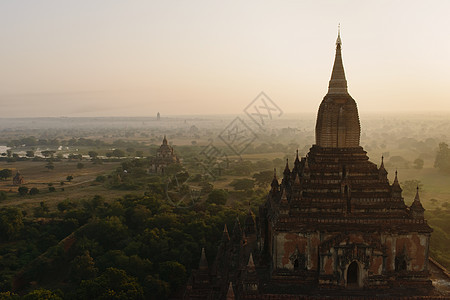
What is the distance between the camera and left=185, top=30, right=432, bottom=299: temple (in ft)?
58.1

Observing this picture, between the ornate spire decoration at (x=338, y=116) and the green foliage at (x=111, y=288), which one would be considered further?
the green foliage at (x=111, y=288)

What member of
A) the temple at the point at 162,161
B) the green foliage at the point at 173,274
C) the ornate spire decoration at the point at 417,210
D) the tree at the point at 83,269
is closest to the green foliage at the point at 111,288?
the green foliage at the point at 173,274

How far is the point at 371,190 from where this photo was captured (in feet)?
62.8

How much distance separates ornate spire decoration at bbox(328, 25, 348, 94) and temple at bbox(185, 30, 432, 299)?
4.17ft

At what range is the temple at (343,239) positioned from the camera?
697 inches

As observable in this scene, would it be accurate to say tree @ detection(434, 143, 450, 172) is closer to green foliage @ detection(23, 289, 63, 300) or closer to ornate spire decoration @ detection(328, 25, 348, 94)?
ornate spire decoration @ detection(328, 25, 348, 94)

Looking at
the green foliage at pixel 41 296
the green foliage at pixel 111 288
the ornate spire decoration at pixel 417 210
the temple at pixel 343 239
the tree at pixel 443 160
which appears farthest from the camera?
the tree at pixel 443 160

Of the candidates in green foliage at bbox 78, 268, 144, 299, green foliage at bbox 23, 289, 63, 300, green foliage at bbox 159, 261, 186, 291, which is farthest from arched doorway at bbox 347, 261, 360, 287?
green foliage at bbox 23, 289, 63, 300

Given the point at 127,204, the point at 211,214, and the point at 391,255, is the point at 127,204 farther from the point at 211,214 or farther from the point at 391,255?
the point at 391,255

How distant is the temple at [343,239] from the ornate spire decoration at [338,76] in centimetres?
127

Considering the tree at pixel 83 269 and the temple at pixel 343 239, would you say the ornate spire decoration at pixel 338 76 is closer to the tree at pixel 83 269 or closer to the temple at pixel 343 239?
the temple at pixel 343 239

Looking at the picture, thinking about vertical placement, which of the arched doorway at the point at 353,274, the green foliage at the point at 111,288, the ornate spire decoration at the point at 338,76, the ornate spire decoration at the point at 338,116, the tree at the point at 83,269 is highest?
the ornate spire decoration at the point at 338,76

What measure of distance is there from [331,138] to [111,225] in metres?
27.4

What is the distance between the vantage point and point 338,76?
21.0 m
